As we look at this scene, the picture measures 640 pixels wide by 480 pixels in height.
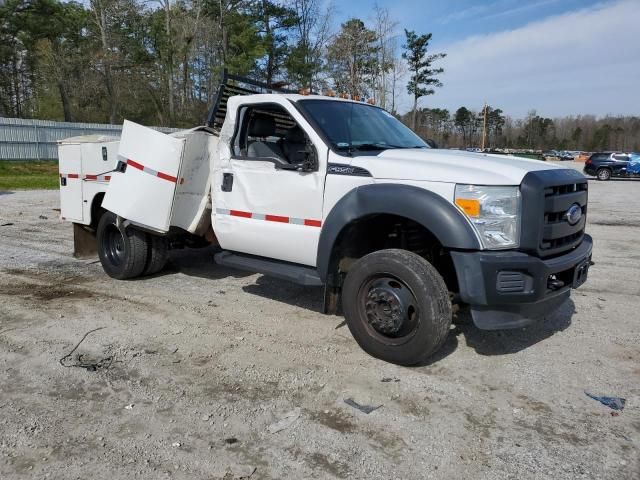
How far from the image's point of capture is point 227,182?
521 cm

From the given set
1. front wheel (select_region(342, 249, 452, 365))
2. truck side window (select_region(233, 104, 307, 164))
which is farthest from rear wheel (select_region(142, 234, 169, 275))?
front wheel (select_region(342, 249, 452, 365))

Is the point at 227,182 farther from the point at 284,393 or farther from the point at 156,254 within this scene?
the point at 284,393

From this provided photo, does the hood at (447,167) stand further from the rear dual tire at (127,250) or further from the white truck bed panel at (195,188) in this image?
the rear dual tire at (127,250)

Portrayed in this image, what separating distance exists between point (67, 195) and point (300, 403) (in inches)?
198

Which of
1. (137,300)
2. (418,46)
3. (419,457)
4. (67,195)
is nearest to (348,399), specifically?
(419,457)

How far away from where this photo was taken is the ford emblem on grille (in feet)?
13.0

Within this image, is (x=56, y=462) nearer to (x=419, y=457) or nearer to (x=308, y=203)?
(x=419, y=457)

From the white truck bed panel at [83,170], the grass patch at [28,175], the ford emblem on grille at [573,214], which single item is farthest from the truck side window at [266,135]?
the grass patch at [28,175]

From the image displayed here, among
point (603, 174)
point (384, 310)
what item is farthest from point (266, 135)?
point (603, 174)

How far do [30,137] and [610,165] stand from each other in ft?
104

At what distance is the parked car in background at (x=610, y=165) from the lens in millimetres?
28844

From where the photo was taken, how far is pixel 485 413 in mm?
3342

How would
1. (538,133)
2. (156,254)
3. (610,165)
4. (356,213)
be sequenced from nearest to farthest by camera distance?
(356,213) < (156,254) < (610,165) < (538,133)

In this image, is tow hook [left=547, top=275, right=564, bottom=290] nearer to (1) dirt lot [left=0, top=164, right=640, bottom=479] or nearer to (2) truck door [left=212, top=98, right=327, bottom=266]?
(1) dirt lot [left=0, top=164, right=640, bottom=479]
